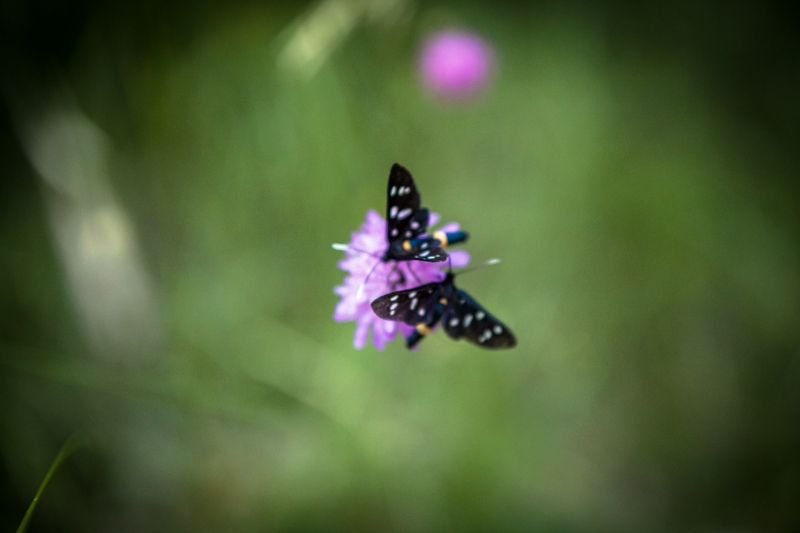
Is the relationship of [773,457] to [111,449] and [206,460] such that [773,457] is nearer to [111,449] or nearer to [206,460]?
[206,460]

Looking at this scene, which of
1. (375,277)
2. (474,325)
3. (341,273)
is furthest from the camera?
(341,273)

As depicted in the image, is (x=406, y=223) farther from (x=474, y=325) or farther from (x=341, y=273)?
(x=341, y=273)

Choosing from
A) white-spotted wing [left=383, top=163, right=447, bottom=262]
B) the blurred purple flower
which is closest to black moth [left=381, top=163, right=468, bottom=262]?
white-spotted wing [left=383, top=163, right=447, bottom=262]

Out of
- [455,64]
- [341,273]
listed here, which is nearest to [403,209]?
[341,273]

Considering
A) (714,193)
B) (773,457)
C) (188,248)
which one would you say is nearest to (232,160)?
(188,248)

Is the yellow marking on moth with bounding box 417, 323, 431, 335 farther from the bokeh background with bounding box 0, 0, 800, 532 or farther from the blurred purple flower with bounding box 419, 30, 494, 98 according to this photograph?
the blurred purple flower with bounding box 419, 30, 494, 98

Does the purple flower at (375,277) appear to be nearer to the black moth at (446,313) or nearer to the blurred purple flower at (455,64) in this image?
the black moth at (446,313)
